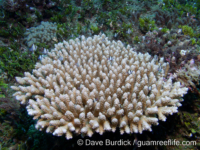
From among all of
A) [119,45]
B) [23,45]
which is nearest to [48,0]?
[23,45]

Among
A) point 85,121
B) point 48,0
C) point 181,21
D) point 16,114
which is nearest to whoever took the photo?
point 85,121

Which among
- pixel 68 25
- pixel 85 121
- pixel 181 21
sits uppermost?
pixel 68 25

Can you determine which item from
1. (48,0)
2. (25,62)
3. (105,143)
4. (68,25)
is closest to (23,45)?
(25,62)

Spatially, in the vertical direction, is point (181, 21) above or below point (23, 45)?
above

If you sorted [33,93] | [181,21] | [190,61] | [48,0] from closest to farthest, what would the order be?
[33,93] < [190,61] < [181,21] < [48,0]

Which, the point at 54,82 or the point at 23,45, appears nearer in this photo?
the point at 54,82

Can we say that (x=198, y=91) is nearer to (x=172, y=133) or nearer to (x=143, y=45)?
(x=172, y=133)

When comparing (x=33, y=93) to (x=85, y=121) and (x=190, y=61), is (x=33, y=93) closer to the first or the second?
(x=85, y=121)
